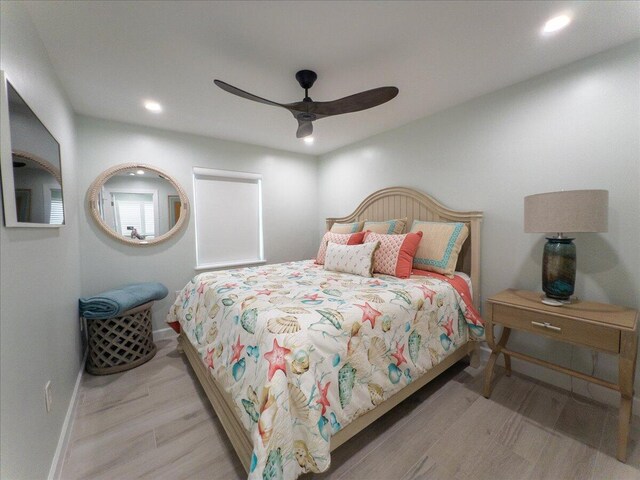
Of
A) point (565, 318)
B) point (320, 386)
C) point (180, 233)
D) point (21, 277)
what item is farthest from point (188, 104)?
point (565, 318)

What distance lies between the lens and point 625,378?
53.1 inches

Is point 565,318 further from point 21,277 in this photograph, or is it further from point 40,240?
point 40,240

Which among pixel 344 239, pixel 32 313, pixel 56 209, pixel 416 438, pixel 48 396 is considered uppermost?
pixel 56 209

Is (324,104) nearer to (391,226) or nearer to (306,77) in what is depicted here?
(306,77)

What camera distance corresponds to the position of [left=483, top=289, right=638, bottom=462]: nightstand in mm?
1334

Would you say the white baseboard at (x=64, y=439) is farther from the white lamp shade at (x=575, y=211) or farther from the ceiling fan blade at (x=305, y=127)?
the white lamp shade at (x=575, y=211)

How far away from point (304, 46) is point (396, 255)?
A: 1660 mm

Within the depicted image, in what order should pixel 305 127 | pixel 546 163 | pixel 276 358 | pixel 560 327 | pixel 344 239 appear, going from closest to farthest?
pixel 276 358
pixel 560 327
pixel 546 163
pixel 305 127
pixel 344 239

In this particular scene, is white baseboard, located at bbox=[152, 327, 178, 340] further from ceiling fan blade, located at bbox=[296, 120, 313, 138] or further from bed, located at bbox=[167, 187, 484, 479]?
ceiling fan blade, located at bbox=[296, 120, 313, 138]

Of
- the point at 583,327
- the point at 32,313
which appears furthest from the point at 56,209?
the point at 583,327

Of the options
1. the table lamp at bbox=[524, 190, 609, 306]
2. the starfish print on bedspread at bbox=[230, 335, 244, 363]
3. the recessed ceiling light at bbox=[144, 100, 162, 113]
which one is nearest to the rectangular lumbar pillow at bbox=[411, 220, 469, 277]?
the table lamp at bbox=[524, 190, 609, 306]

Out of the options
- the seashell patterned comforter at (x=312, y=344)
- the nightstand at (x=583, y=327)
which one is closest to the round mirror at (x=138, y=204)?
the seashell patterned comforter at (x=312, y=344)

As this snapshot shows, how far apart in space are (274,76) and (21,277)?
6.13 feet

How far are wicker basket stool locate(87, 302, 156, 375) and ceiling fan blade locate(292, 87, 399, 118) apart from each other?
226 cm
